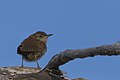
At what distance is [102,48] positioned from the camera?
17.6ft

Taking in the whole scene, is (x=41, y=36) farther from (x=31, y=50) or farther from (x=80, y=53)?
(x=80, y=53)

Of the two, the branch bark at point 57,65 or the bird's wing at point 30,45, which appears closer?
the branch bark at point 57,65

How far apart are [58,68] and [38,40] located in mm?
5645

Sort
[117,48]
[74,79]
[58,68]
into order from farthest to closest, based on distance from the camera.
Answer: [74,79], [58,68], [117,48]

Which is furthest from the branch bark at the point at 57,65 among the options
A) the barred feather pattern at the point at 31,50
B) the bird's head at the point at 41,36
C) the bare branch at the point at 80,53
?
the bird's head at the point at 41,36

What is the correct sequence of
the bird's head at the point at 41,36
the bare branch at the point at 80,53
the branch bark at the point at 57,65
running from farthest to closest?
1. the bird's head at the point at 41,36
2. the branch bark at the point at 57,65
3. the bare branch at the point at 80,53

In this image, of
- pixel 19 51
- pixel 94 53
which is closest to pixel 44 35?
pixel 19 51

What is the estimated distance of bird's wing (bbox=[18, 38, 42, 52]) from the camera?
37.2 ft

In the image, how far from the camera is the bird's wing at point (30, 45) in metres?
11.3

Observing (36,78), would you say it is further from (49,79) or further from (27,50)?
(27,50)

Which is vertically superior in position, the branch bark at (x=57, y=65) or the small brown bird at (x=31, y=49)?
the small brown bird at (x=31, y=49)

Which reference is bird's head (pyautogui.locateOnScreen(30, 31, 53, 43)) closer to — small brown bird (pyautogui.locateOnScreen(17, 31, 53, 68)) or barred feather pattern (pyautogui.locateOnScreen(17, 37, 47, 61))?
small brown bird (pyautogui.locateOnScreen(17, 31, 53, 68))

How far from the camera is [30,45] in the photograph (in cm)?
1165

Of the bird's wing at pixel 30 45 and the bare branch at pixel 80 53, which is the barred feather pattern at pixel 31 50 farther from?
the bare branch at pixel 80 53
